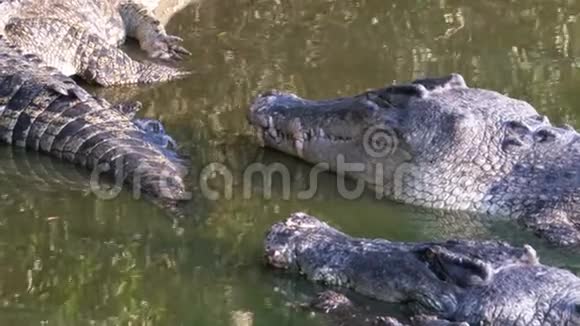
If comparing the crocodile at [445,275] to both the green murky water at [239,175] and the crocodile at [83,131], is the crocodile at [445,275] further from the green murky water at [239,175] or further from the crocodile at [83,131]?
the crocodile at [83,131]

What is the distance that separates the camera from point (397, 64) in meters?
9.03

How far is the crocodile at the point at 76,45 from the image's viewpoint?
8.68 m

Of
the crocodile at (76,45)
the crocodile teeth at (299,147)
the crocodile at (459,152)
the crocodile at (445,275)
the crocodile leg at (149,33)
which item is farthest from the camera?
the crocodile leg at (149,33)

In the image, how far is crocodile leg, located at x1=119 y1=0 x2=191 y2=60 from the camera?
9156 millimetres

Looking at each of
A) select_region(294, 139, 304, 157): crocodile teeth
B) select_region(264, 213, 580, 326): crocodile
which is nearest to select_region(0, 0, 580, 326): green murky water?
select_region(294, 139, 304, 157): crocodile teeth

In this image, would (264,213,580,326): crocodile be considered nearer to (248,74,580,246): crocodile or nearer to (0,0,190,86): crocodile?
(248,74,580,246): crocodile

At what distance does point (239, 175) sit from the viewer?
7.25 metres

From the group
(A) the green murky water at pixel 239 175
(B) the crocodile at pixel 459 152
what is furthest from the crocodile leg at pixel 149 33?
(B) the crocodile at pixel 459 152

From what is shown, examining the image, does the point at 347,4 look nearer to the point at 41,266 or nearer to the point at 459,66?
the point at 459,66

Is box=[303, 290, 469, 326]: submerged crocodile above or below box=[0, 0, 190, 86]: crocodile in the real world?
below

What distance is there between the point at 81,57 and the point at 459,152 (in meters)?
3.02

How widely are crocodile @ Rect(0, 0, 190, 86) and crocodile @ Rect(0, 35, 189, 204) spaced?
85 centimetres

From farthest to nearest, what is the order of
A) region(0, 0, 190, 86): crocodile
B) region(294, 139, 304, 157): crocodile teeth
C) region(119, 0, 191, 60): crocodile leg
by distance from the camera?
region(119, 0, 191, 60): crocodile leg, region(0, 0, 190, 86): crocodile, region(294, 139, 304, 157): crocodile teeth

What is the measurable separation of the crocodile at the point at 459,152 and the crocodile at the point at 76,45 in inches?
79.0
